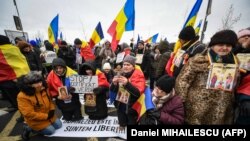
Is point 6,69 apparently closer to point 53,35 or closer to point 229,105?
point 53,35

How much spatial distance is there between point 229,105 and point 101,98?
278 centimetres

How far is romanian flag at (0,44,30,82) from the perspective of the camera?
4133 millimetres

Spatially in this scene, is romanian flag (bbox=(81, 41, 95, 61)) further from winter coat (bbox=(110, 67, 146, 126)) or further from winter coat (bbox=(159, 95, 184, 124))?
winter coat (bbox=(159, 95, 184, 124))

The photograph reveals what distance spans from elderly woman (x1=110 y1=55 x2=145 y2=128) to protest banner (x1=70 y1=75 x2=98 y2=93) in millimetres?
725

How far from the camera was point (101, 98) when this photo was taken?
4.28 meters

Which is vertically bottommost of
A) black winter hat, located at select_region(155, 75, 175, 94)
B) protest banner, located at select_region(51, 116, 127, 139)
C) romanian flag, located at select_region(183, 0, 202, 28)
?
protest banner, located at select_region(51, 116, 127, 139)

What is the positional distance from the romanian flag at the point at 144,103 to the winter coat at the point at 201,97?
47 centimetres

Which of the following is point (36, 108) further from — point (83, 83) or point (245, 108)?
point (245, 108)

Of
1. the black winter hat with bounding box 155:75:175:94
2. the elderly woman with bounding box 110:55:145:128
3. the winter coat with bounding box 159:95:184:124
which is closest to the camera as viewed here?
the winter coat with bounding box 159:95:184:124

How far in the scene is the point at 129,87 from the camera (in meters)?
2.89

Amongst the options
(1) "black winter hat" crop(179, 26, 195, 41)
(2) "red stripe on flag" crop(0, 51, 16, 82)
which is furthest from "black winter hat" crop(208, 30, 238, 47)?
(2) "red stripe on flag" crop(0, 51, 16, 82)

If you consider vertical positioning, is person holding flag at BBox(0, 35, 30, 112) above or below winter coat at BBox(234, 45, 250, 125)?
above

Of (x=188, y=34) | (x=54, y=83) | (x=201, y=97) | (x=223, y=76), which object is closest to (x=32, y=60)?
(x=54, y=83)

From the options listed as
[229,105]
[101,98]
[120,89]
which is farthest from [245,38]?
[101,98]
